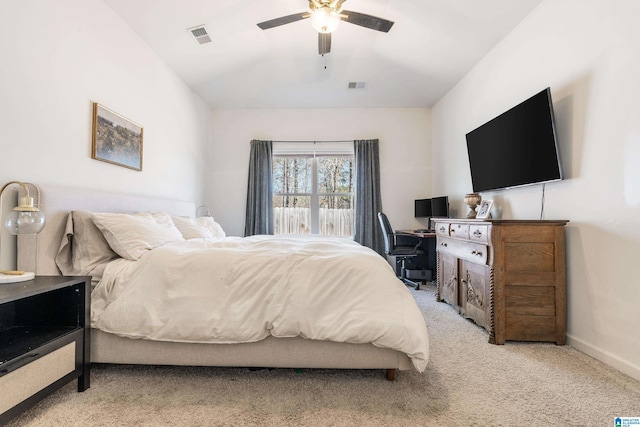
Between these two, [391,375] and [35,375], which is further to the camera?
[391,375]

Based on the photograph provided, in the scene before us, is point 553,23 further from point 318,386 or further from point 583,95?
point 318,386

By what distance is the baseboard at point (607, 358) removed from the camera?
1742 mm

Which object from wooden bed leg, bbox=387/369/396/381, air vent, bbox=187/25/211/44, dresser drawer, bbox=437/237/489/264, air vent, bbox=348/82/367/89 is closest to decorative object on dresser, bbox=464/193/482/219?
dresser drawer, bbox=437/237/489/264

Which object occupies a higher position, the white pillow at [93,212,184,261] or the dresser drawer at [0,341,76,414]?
the white pillow at [93,212,184,261]

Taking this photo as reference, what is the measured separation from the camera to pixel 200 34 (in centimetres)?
304

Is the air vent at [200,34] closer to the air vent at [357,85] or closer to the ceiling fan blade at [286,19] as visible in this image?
the ceiling fan blade at [286,19]

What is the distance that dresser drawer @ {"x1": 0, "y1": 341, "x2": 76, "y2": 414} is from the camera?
1.17m

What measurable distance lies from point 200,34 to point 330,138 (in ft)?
7.72

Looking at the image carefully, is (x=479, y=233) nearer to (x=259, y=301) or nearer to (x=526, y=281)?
(x=526, y=281)

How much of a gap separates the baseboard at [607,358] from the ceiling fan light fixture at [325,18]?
2925 mm

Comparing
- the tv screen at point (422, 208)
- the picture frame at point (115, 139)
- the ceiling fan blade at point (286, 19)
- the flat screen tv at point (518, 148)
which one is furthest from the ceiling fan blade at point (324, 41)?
the tv screen at point (422, 208)

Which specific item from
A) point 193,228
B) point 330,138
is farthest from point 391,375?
point 330,138

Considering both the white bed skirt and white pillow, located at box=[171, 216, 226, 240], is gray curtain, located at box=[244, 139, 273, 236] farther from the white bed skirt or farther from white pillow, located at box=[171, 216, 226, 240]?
the white bed skirt

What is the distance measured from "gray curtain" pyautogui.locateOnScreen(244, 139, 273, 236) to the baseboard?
148 inches
